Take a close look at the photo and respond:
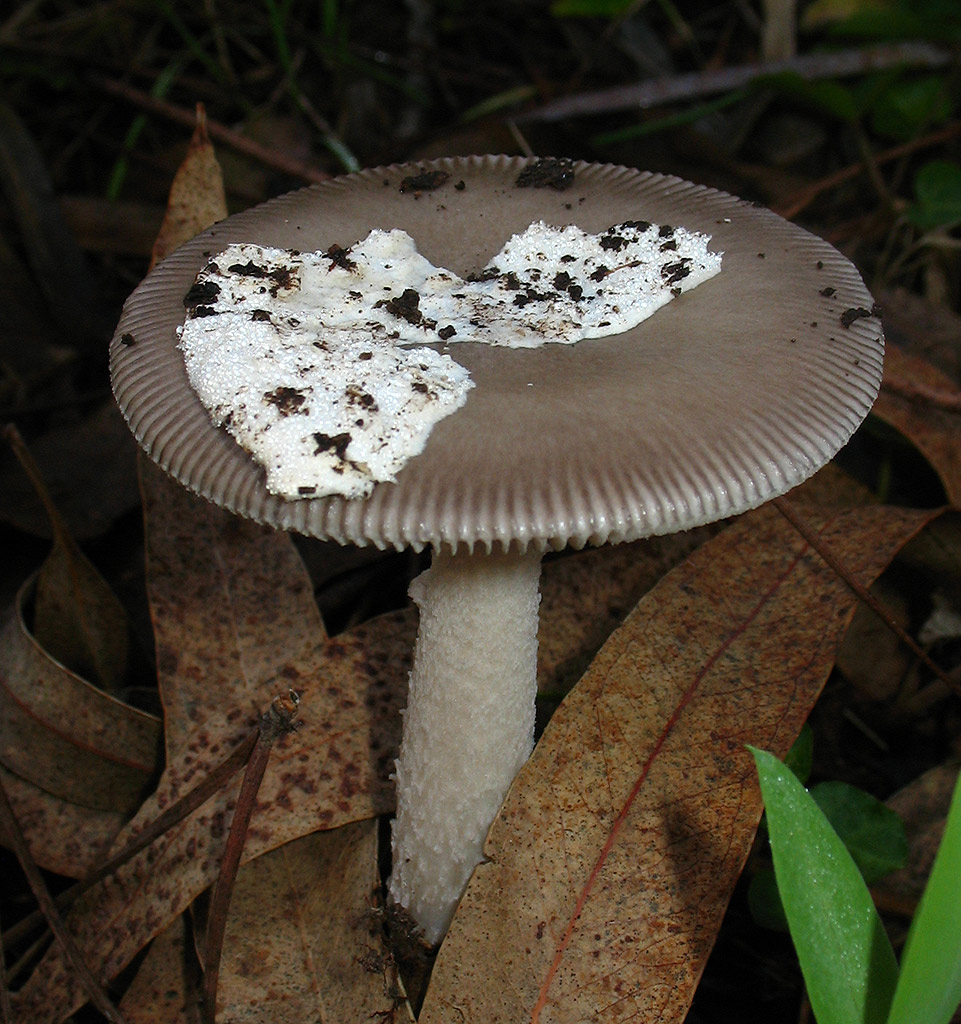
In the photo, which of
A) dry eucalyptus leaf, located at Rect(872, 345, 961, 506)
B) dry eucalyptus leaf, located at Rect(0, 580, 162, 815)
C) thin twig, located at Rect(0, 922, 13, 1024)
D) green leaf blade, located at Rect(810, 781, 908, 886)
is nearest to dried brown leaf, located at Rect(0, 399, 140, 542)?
dry eucalyptus leaf, located at Rect(0, 580, 162, 815)

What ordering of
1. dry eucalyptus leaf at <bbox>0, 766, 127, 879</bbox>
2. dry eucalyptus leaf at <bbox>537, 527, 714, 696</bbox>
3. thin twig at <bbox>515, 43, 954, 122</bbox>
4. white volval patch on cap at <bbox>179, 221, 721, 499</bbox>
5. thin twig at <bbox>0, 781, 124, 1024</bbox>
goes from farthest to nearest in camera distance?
thin twig at <bbox>515, 43, 954, 122</bbox>, dry eucalyptus leaf at <bbox>537, 527, 714, 696</bbox>, dry eucalyptus leaf at <bbox>0, 766, 127, 879</bbox>, thin twig at <bbox>0, 781, 124, 1024</bbox>, white volval patch on cap at <bbox>179, 221, 721, 499</bbox>

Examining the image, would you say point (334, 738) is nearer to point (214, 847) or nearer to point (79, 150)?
point (214, 847)

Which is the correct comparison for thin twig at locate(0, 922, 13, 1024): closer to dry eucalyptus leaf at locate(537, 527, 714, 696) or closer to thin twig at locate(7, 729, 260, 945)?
thin twig at locate(7, 729, 260, 945)

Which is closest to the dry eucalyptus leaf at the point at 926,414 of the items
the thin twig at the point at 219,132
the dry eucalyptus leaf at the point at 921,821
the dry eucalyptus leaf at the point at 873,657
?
the dry eucalyptus leaf at the point at 873,657

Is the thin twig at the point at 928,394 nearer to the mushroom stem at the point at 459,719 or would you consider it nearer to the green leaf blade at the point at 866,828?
the green leaf blade at the point at 866,828

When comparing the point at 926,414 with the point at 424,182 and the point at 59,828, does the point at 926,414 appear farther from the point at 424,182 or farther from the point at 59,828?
the point at 59,828
